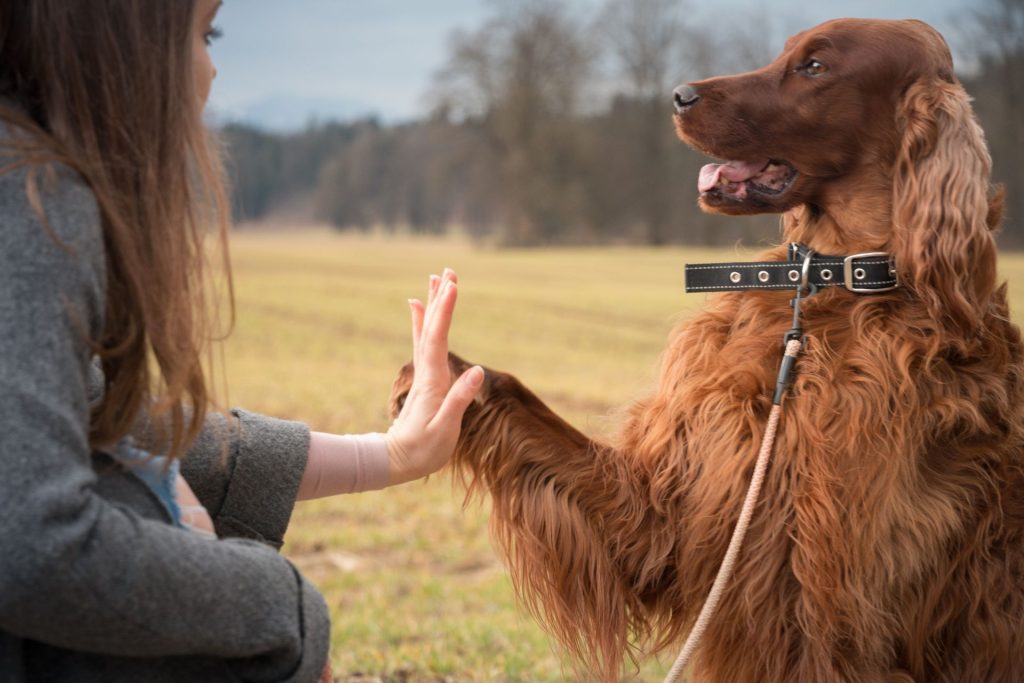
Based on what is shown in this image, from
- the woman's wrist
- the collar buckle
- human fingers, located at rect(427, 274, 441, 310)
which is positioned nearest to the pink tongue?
the collar buckle

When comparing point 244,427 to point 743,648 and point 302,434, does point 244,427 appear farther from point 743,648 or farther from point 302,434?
point 743,648

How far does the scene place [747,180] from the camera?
2.58 metres

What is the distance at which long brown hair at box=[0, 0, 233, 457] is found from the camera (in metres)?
1.26

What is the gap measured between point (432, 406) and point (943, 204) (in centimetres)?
121

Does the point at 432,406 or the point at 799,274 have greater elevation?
the point at 799,274

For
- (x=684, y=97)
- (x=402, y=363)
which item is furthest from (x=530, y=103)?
(x=684, y=97)

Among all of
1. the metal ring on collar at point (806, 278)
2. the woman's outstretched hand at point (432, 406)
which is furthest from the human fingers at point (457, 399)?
the metal ring on collar at point (806, 278)

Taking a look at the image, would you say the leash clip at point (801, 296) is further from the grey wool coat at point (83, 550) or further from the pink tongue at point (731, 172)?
the grey wool coat at point (83, 550)

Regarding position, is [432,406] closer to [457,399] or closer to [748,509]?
[457,399]

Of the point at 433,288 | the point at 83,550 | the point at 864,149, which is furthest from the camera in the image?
the point at 864,149

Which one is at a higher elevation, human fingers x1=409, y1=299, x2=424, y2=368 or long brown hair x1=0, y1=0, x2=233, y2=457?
long brown hair x1=0, y1=0, x2=233, y2=457

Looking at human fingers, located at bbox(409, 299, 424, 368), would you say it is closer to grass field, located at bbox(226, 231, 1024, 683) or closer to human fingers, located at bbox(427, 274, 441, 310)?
human fingers, located at bbox(427, 274, 441, 310)

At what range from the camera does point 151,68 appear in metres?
1.32

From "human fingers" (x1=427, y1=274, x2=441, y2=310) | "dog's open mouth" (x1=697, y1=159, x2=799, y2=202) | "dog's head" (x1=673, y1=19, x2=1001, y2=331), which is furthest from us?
"dog's open mouth" (x1=697, y1=159, x2=799, y2=202)
